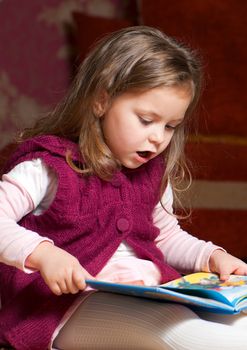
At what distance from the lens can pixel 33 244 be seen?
3.48ft

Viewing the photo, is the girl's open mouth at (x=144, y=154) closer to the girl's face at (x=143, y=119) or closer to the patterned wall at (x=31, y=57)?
the girl's face at (x=143, y=119)

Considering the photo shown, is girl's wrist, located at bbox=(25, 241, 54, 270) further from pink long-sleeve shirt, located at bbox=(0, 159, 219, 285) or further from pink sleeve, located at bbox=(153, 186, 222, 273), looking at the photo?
pink sleeve, located at bbox=(153, 186, 222, 273)

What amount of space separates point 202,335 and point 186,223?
30.3 inches

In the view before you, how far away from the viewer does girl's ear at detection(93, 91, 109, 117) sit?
3.97ft

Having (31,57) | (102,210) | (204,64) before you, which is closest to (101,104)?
(102,210)

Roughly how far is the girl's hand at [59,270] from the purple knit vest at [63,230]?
12cm

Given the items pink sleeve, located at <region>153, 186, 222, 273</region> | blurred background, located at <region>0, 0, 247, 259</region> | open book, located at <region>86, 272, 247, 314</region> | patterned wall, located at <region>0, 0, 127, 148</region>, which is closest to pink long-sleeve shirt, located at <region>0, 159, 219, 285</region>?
pink sleeve, located at <region>153, 186, 222, 273</region>

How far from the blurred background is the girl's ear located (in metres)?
0.59

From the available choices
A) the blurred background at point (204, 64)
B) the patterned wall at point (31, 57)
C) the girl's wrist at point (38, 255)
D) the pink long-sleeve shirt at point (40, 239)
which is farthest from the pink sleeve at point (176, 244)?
the patterned wall at point (31, 57)

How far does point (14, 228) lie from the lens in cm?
108

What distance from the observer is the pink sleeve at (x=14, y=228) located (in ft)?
3.47

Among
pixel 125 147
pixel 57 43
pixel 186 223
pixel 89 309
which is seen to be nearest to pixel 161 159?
pixel 125 147

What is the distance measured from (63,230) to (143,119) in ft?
0.74

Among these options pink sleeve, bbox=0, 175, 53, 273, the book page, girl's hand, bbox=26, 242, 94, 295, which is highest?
pink sleeve, bbox=0, 175, 53, 273
